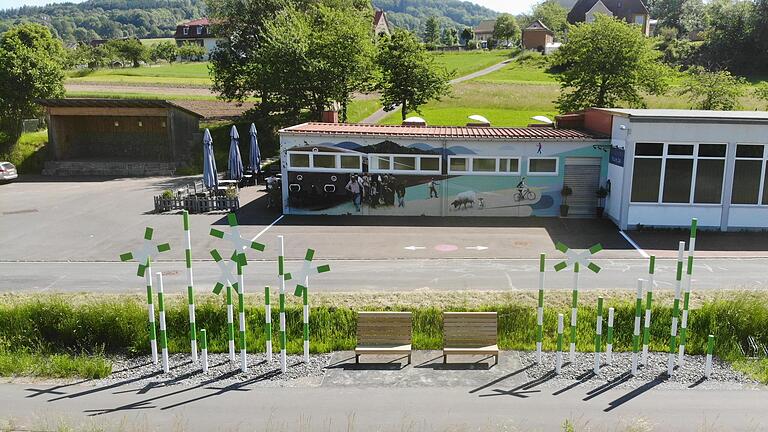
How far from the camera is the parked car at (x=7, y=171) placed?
1264 inches

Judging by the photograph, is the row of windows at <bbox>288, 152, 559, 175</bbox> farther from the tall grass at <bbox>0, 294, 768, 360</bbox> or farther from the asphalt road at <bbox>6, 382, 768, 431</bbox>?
the asphalt road at <bbox>6, 382, 768, 431</bbox>

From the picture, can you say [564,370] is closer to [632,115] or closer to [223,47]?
[632,115]

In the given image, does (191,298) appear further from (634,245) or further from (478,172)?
(478,172)

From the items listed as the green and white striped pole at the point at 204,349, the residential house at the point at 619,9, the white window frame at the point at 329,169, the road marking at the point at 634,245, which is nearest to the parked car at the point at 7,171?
the white window frame at the point at 329,169

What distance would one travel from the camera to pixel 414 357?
11992 mm

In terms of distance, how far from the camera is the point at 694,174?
21.5m

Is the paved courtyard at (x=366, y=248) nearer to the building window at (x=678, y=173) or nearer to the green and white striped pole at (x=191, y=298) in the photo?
the building window at (x=678, y=173)

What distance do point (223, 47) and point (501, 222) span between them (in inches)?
1080

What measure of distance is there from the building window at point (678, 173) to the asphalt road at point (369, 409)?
12.2m

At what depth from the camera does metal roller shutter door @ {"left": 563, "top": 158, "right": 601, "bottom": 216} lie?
23609mm

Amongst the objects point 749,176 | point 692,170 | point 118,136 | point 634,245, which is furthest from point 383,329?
point 118,136

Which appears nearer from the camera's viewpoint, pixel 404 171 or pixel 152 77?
pixel 404 171

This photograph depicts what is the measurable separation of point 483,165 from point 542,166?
7.16 feet

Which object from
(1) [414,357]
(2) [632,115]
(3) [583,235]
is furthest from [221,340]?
(2) [632,115]
